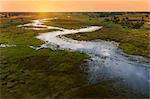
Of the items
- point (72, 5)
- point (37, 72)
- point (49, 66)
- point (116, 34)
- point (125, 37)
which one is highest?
point (72, 5)

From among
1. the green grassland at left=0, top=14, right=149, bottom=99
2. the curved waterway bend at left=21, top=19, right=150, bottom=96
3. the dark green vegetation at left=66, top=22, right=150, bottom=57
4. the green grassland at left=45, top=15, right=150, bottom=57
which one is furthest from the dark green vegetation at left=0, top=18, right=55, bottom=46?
the dark green vegetation at left=66, top=22, right=150, bottom=57

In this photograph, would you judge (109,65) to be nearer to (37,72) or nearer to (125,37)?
(37,72)

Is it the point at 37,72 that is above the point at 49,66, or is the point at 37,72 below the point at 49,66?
below

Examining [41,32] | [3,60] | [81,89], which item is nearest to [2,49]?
[3,60]

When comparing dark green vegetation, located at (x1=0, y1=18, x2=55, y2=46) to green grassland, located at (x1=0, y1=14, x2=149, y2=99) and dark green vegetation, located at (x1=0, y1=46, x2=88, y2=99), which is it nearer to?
green grassland, located at (x1=0, y1=14, x2=149, y2=99)

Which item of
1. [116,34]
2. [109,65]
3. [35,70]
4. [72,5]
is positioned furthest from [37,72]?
[116,34]

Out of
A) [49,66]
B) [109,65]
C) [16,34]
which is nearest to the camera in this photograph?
[49,66]

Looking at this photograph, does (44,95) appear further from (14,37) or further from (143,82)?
(14,37)

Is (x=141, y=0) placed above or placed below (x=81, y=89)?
above

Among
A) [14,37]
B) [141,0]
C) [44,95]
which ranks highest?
[141,0]
